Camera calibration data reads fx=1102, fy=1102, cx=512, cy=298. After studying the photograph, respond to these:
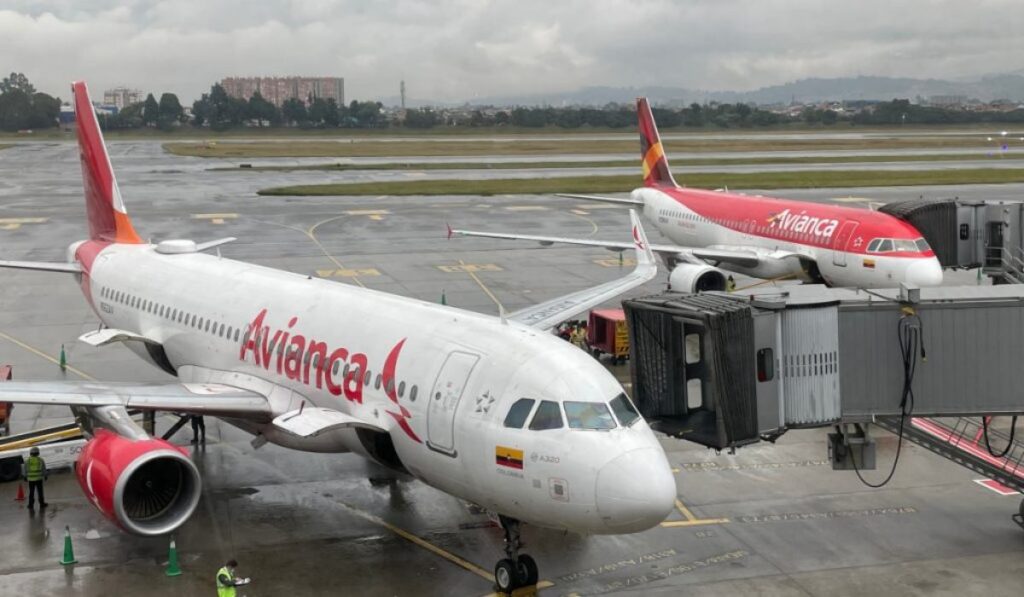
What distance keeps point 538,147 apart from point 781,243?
435 feet

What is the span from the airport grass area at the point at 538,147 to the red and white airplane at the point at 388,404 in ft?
426

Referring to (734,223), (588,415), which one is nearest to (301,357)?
(588,415)

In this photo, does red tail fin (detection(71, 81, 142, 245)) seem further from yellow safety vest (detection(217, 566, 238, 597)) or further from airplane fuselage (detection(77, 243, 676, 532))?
yellow safety vest (detection(217, 566, 238, 597))

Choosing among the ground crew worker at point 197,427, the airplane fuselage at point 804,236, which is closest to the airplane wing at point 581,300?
the ground crew worker at point 197,427

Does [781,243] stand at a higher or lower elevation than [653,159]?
lower

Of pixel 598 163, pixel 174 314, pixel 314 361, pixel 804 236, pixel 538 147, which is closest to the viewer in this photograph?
pixel 314 361

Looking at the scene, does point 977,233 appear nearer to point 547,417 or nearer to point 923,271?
point 923,271

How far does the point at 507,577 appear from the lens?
1816 cm

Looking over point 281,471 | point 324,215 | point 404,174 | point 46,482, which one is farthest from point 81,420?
point 404,174

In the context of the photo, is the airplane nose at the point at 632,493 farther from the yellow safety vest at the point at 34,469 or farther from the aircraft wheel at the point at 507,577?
the yellow safety vest at the point at 34,469

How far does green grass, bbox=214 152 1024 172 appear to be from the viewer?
12644 cm

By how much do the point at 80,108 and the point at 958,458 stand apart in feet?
86.2

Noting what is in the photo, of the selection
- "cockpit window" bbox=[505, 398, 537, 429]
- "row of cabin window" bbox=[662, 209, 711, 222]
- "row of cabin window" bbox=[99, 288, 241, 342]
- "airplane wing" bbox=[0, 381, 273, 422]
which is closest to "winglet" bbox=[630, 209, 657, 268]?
"row of cabin window" bbox=[99, 288, 241, 342]

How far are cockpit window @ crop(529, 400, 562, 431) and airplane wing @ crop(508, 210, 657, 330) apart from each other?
29.1ft
